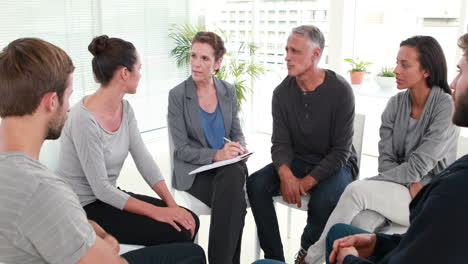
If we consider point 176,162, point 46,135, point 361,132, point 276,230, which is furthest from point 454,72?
point 46,135

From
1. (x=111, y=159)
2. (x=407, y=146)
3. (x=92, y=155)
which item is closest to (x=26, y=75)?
(x=92, y=155)

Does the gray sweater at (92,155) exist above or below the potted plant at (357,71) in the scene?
below

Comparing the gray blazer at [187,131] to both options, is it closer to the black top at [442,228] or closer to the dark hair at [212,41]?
the dark hair at [212,41]

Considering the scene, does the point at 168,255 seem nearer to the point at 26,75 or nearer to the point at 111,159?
the point at 111,159

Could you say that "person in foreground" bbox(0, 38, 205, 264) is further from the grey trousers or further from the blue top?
the blue top

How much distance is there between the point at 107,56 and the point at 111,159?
1.56 ft

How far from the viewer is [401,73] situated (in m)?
2.42

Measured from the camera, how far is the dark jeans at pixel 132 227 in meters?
2.02

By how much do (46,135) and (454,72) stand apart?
383 cm

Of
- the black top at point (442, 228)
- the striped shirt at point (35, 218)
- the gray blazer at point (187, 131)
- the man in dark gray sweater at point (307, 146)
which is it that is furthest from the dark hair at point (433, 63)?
the striped shirt at point (35, 218)

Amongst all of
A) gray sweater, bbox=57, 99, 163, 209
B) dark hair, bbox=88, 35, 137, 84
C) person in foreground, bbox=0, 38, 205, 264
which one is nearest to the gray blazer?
gray sweater, bbox=57, 99, 163, 209

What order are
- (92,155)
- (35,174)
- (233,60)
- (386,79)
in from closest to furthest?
1. (35,174)
2. (92,155)
3. (386,79)
4. (233,60)

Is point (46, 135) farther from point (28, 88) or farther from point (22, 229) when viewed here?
point (22, 229)

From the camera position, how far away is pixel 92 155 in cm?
201
